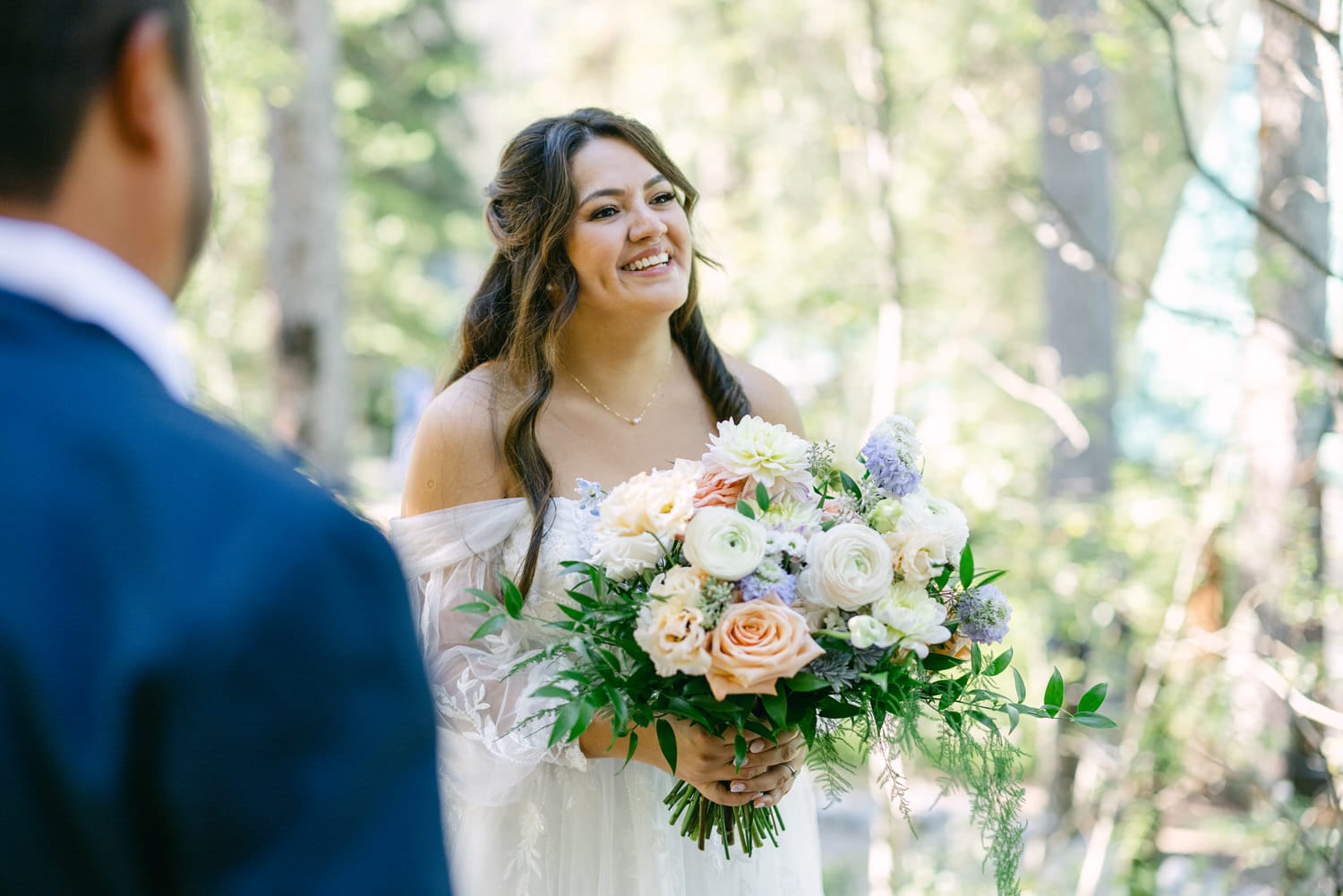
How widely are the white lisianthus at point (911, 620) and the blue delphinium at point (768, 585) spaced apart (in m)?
0.15

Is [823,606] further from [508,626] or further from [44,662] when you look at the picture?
[44,662]

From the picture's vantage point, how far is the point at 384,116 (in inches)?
687

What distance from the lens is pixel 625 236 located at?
110 inches

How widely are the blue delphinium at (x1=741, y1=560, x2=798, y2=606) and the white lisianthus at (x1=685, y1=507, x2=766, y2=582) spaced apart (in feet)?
0.06

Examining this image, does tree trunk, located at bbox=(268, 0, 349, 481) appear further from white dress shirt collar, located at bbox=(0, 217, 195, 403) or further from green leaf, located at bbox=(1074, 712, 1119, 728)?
white dress shirt collar, located at bbox=(0, 217, 195, 403)

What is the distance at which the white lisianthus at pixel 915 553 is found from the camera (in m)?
2.12

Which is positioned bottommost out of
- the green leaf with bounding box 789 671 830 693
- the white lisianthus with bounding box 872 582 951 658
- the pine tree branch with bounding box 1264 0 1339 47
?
the green leaf with bounding box 789 671 830 693

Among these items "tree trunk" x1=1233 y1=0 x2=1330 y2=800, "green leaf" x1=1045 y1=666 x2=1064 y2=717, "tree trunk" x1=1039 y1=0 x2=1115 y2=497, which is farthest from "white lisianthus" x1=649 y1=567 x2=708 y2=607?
"tree trunk" x1=1039 y1=0 x2=1115 y2=497

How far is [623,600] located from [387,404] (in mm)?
18916

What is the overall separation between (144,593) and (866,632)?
143 cm

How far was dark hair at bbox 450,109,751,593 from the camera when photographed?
2.81 meters

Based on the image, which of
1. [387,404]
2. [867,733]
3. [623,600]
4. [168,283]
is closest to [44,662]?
[168,283]

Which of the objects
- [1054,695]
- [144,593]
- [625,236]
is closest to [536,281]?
[625,236]

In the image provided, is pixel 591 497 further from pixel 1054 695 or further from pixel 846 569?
pixel 1054 695
